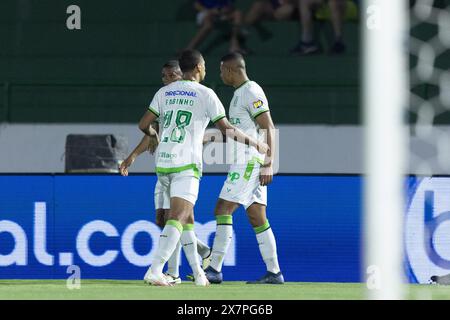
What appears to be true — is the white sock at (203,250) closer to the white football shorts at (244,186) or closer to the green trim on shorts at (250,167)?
the white football shorts at (244,186)

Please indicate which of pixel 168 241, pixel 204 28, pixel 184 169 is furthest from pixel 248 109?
pixel 204 28

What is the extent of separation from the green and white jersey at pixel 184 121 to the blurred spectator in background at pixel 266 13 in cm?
733

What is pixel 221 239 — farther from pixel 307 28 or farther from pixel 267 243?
pixel 307 28

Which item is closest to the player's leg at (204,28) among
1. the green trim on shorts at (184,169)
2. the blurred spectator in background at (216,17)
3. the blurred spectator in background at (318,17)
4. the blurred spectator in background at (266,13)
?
the blurred spectator in background at (216,17)

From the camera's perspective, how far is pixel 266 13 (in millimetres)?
14812

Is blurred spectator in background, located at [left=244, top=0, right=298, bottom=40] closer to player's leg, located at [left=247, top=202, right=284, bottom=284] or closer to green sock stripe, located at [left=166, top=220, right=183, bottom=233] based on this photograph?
player's leg, located at [left=247, top=202, right=284, bottom=284]

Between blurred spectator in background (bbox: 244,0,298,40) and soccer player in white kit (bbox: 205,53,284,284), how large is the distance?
261 inches

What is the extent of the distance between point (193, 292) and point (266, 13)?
8.28 meters

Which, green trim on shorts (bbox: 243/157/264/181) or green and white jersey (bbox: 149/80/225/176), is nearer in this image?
green and white jersey (bbox: 149/80/225/176)

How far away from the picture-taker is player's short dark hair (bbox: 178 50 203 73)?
7.51 m

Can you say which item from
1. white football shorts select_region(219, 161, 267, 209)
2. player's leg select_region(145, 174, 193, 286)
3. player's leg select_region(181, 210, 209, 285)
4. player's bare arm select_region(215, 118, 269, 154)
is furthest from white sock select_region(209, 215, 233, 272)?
player's bare arm select_region(215, 118, 269, 154)

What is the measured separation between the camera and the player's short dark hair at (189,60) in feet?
24.6
